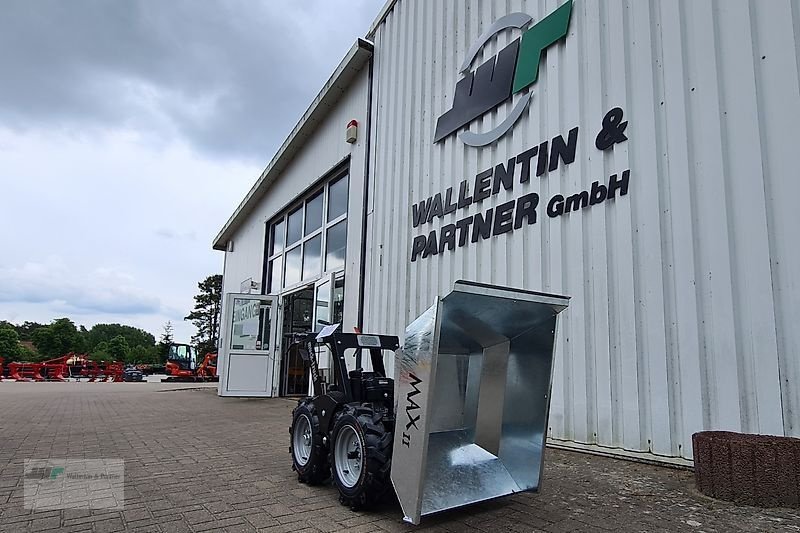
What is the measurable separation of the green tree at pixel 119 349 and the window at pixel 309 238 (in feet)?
191

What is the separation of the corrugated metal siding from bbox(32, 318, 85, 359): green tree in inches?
2792

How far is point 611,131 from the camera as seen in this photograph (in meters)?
5.13

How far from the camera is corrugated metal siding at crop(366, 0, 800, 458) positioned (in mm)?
3896

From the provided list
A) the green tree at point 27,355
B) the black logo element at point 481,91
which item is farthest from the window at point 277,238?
the green tree at point 27,355

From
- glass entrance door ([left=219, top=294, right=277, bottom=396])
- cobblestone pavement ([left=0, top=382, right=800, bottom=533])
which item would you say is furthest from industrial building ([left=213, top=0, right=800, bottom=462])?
glass entrance door ([left=219, top=294, right=277, bottom=396])

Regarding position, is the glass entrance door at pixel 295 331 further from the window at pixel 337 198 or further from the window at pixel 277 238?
the window at pixel 337 198

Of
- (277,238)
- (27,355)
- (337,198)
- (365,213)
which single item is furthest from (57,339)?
(365,213)

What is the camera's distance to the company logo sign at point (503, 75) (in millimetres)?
5973

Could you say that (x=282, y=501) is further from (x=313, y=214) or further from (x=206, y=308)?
(x=206, y=308)

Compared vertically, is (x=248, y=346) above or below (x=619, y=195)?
below

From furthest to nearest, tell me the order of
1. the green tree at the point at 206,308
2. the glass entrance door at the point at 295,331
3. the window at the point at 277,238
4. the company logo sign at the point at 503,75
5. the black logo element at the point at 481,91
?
the green tree at the point at 206,308 < the window at the point at 277,238 < the glass entrance door at the point at 295,331 < the black logo element at the point at 481,91 < the company logo sign at the point at 503,75

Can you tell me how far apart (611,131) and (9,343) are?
244 ft

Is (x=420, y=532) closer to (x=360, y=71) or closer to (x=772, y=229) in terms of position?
(x=772, y=229)

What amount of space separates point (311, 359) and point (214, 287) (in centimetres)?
5497
